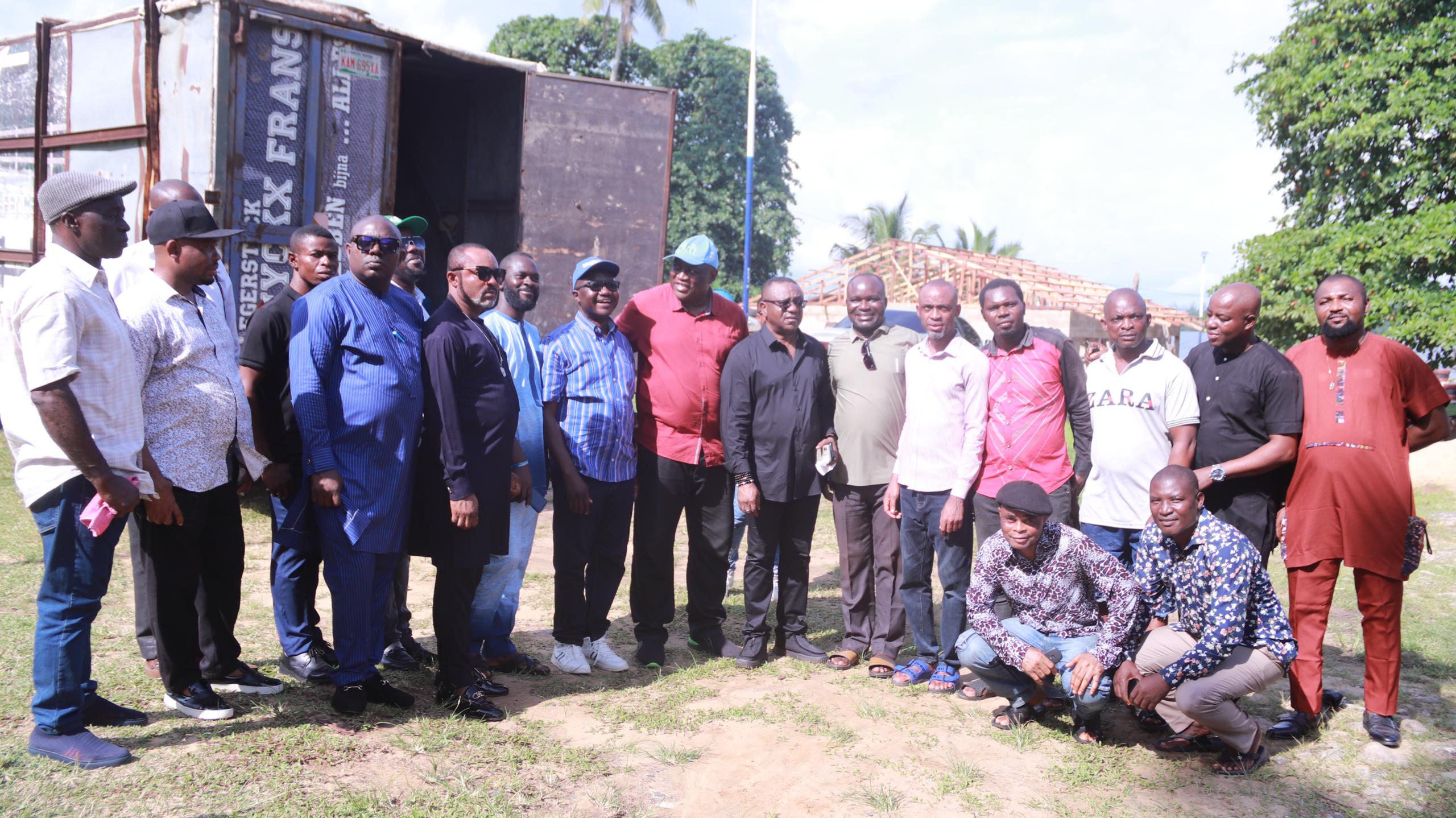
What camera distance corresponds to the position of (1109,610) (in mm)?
3998

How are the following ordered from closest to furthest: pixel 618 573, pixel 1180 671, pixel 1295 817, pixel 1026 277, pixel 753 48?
pixel 1295 817 < pixel 1180 671 < pixel 618 573 < pixel 753 48 < pixel 1026 277

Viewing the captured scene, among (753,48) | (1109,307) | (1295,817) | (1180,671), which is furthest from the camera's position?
(753,48)

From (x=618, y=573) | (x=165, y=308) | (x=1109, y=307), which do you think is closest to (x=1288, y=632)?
(x=1109, y=307)

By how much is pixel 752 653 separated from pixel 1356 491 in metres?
2.79

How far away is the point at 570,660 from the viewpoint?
473 centimetres

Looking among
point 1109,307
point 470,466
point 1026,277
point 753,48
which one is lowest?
point 470,466

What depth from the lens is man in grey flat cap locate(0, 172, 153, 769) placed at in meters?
3.14

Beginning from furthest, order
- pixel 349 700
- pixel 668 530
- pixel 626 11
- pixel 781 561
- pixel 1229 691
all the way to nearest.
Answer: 1. pixel 626 11
2. pixel 781 561
3. pixel 668 530
4. pixel 349 700
5. pixel 1229 691

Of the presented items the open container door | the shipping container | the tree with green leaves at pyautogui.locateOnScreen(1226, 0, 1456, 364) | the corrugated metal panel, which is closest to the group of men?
the open container door

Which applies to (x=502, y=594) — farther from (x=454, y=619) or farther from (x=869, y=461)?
(x=869, y=461)

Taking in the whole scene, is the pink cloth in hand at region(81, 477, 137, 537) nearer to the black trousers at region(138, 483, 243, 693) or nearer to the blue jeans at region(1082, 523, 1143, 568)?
the black trousers at region(138, 483, 243, 693)

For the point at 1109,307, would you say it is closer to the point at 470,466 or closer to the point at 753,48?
the point at 470,466

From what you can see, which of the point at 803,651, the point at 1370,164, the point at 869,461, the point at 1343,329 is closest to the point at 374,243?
the point at 869,461

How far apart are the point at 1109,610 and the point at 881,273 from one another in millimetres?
24850
